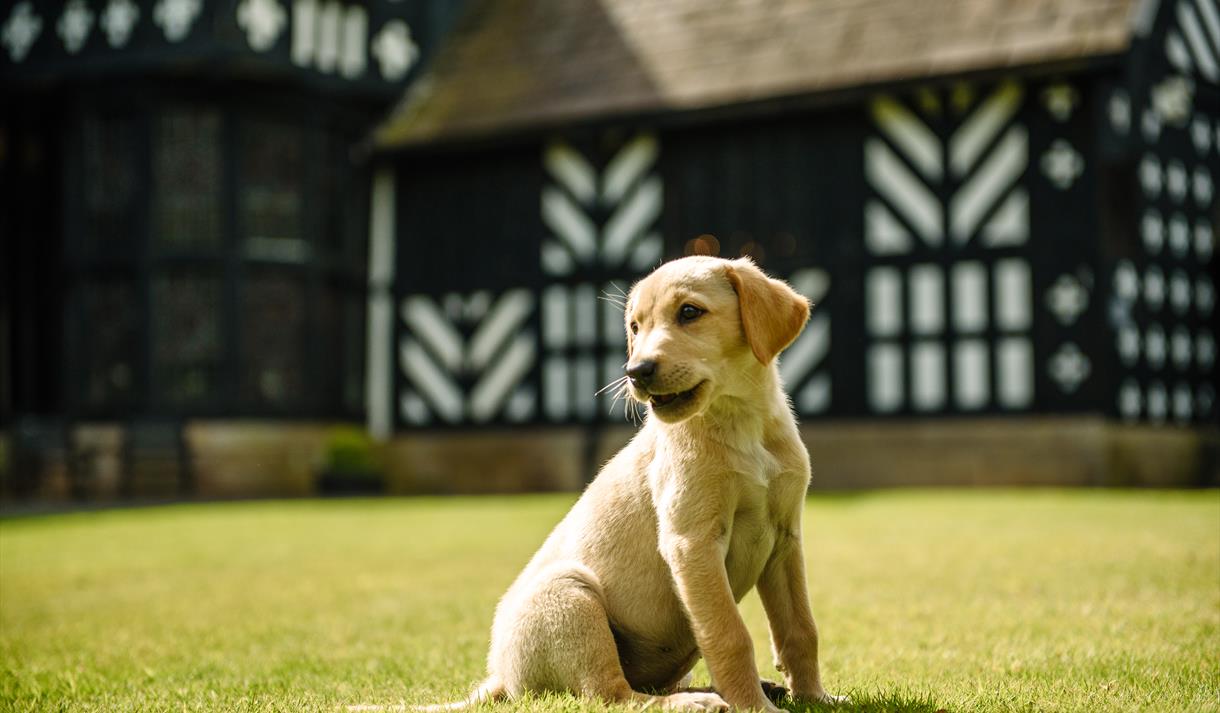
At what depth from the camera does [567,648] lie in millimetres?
4016

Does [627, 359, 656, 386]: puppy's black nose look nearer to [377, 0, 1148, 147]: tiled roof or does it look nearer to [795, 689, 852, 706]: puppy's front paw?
[795, 689, 852, 706]: puppy's front paw

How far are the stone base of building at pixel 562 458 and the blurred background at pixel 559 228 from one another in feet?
0.16

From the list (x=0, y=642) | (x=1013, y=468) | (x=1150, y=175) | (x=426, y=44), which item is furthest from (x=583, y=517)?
(x=426, y=44)

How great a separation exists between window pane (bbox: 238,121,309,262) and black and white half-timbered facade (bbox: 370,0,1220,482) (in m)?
1.37

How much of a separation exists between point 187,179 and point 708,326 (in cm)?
1840

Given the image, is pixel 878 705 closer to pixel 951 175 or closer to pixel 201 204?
pixel 951 175

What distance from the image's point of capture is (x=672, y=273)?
4.10m

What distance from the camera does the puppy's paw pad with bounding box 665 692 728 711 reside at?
12.5 ft

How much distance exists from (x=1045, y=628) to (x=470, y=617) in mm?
2815

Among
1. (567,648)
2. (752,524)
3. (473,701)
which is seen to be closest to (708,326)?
(752,524)

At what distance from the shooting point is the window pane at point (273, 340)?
20.8 metres

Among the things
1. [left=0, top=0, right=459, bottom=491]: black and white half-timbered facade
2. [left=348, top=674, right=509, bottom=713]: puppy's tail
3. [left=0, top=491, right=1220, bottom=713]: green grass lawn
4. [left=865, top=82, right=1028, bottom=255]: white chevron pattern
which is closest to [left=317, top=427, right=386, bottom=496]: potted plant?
[left=0, top=0, right=459, bottom=491]: black and white half-timbered facade

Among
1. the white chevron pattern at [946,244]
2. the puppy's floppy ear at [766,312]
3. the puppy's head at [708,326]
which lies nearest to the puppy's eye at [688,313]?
the puppy's head at [708,326]

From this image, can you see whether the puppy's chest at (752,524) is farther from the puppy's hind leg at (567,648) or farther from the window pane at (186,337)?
the window pane at (186,337)
